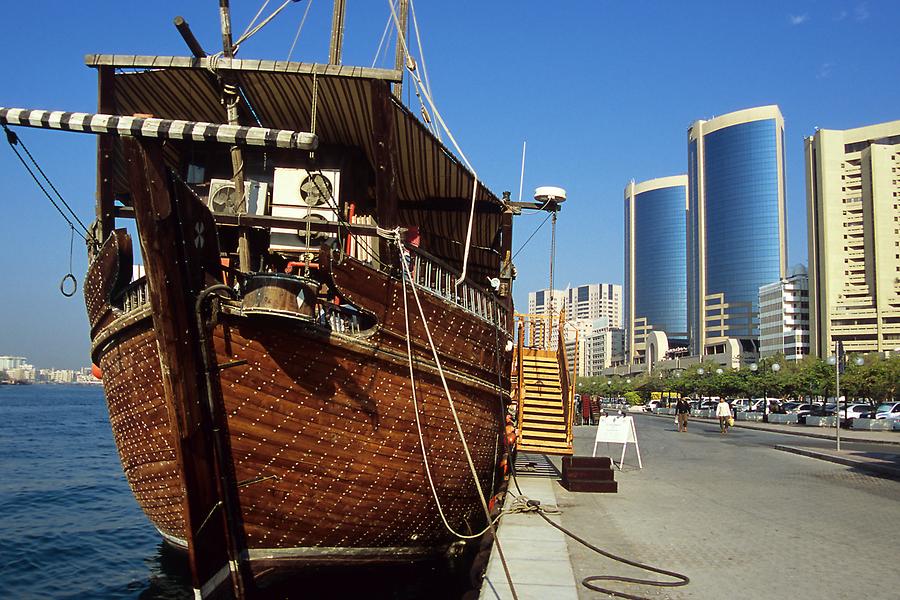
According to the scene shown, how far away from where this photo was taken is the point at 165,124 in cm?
475

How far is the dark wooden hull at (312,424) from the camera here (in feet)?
19.5

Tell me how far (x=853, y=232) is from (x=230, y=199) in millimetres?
91126

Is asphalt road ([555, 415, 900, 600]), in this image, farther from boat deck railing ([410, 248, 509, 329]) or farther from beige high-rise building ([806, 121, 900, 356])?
beige high-rise building ([806, 121, 900, 356])

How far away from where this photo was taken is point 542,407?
1414 cm

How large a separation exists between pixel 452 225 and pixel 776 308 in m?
87.0

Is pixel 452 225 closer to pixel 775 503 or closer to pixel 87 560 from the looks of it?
pixel 775 503

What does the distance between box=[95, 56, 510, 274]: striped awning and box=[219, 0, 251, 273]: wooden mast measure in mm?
210

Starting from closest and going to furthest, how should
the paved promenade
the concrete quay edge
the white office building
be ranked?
the concrete quay edge
the paved promenade
the white office building

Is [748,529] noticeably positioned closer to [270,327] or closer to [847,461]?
[270,327]

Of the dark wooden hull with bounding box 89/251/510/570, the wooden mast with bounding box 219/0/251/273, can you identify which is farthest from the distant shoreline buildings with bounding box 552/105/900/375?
the wooden mast with bounding box 219/0/251/273

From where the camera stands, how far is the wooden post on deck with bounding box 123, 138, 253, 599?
5.06 meters

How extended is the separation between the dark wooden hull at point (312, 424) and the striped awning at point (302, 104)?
1.98 meters

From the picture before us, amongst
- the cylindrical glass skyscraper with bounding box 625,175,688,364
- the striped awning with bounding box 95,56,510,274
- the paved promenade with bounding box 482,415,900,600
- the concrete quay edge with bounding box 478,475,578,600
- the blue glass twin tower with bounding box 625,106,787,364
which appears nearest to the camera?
the concrete quay edge with bounding box 478,475,578,600

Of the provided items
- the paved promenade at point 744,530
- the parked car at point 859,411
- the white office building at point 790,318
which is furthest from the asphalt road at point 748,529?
the white office building at point 790,318
